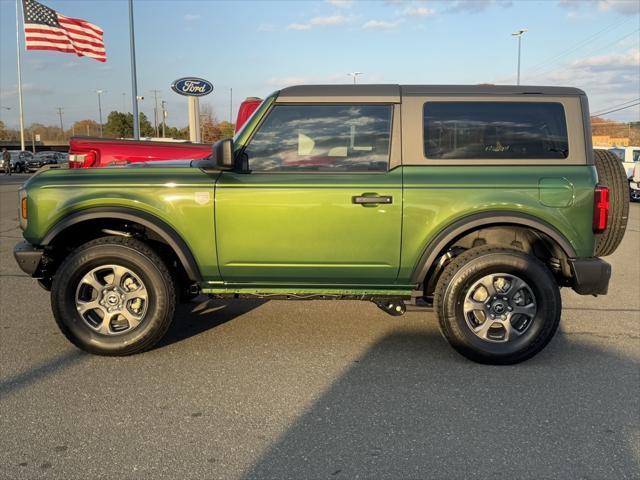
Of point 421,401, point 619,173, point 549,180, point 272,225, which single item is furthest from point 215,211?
point 619,173

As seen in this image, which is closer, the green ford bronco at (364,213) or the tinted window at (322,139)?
the green ford bronco at (364,213)

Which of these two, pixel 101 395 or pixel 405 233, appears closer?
pixel 101 395

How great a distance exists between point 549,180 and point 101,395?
340cm

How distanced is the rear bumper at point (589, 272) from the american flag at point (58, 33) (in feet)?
64.4

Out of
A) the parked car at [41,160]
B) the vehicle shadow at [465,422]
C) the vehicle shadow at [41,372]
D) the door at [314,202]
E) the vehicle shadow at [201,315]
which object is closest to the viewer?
the vehicle shadow at [465,422]

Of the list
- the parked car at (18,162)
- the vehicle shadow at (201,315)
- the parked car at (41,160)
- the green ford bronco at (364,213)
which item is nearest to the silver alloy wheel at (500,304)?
the green ford bronco at (364,213)

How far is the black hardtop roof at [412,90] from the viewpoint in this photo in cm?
411

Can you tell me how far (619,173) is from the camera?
427cm

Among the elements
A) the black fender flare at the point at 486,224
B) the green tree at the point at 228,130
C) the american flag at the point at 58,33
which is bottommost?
the black fender flare at the point at 486,224

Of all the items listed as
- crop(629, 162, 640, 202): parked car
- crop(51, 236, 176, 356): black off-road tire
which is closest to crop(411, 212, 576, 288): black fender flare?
crop(51, 236, 176, 356): black off-road tire

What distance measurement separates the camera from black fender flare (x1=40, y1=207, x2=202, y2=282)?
4.07 m

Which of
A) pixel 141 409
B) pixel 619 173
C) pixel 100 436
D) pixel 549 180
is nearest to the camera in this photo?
pixel 100 436

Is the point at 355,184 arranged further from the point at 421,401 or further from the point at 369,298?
the point at 421,401

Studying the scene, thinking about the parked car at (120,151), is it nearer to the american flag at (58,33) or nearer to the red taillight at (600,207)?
the red taillight at (600,207)
